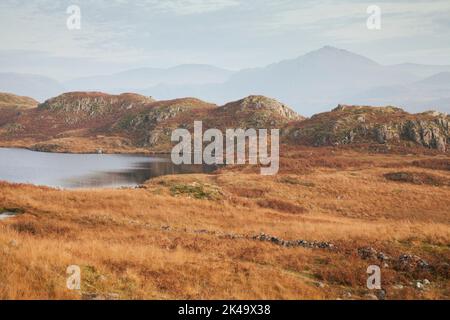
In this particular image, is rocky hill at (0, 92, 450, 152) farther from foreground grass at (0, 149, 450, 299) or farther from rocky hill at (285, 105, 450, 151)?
foreground grass at (0, 149, 450, 299)

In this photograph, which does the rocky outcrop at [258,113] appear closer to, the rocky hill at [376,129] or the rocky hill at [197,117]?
the rocky hill at [197,117]

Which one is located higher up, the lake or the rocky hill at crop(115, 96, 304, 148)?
the rocky hill at crop(115, 96, 304, 148)

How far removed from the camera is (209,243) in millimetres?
22688

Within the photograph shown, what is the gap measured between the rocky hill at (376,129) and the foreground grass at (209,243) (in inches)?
1973

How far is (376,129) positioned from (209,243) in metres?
90.5

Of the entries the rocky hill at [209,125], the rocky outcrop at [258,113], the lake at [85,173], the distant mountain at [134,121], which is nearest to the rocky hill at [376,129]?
the rocky hill at [209,125]

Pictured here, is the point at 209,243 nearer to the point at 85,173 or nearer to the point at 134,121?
the point at 85,173

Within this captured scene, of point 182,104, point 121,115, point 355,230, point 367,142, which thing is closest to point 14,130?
point 121,115

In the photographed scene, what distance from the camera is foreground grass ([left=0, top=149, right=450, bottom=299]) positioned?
1362 cm

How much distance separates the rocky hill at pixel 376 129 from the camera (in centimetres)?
9631

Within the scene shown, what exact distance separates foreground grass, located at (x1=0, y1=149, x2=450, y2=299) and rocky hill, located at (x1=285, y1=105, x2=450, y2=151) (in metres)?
50.1

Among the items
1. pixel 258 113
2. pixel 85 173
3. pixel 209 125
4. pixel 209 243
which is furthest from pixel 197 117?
pixel 209 243

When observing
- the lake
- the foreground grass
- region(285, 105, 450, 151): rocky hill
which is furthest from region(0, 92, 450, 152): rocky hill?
the foreground grass
